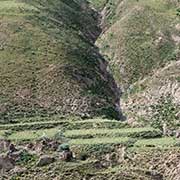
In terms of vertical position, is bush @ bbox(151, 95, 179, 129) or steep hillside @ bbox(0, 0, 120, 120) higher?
steep hillside @ bbox(0, 0, 120, 120)

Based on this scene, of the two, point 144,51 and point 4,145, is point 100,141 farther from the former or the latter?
point 144,51

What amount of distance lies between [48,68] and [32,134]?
62.1 ft

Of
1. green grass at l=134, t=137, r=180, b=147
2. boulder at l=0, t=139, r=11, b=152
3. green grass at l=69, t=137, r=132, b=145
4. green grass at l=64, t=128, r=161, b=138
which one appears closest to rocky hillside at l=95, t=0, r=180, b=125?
green grass at l=64, t=128, r=161, b=138

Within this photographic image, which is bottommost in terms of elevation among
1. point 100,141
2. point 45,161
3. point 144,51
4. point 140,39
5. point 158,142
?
point 158,142

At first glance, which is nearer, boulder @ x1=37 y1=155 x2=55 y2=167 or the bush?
boulder @ x1=37 y1=155 x2=55 y2=167

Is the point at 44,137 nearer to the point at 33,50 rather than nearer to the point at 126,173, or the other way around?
the point at 126,173

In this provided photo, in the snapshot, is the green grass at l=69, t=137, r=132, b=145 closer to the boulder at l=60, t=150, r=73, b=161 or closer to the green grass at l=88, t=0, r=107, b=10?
the boulder at l=60, t=150, r=73, b=161

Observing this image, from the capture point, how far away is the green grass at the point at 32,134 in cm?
6294

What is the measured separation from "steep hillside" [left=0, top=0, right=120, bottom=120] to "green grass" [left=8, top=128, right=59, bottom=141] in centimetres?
719

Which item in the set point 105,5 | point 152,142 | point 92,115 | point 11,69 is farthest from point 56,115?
point 105,5

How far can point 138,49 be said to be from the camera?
9412 centimetres

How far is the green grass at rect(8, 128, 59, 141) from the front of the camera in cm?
6294

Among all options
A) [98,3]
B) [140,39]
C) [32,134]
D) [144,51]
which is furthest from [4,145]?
[98,3]

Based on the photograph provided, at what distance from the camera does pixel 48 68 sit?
270 feet
